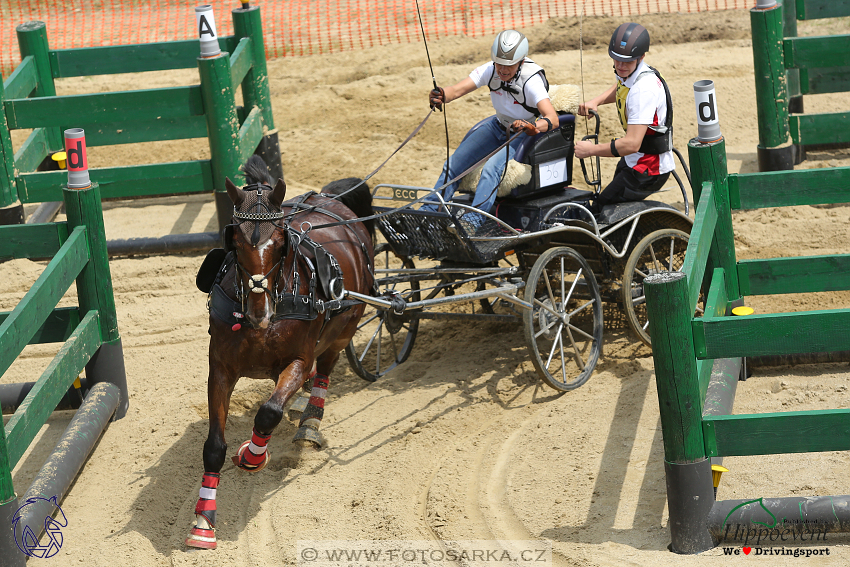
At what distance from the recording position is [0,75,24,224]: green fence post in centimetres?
890

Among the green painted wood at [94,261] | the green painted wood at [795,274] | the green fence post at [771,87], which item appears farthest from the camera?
the green fence post at [771,87]

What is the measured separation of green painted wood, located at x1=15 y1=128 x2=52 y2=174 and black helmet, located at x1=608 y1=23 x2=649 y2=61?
5.82m

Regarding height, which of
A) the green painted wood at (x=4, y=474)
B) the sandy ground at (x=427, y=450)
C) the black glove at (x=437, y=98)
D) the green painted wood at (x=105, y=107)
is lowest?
the sandy ground at (x=427, y=450)

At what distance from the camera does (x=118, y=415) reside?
645cm

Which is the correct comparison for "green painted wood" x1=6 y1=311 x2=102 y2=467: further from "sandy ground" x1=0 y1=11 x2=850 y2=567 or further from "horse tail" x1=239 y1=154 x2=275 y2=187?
"horse tail" x1=239 y1=154 x2=275 y2=187

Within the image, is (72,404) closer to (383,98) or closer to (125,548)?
(125,548)

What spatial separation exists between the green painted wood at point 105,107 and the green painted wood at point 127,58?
1.08m

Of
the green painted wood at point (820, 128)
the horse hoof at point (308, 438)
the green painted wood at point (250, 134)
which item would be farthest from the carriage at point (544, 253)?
the green painted wood at point (820, 128)

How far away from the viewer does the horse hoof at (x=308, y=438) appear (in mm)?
5875

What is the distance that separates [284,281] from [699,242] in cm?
203

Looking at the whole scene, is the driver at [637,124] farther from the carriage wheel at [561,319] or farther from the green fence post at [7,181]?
the green fence post at [7,181]

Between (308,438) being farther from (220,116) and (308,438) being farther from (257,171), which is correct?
(220,116)

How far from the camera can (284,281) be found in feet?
16.7

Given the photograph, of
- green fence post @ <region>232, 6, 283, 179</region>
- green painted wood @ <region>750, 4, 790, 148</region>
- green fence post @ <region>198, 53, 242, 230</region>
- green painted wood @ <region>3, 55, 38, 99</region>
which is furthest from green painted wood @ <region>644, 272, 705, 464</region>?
green painted wood @ <region>3, 55, 38, 99</region>
